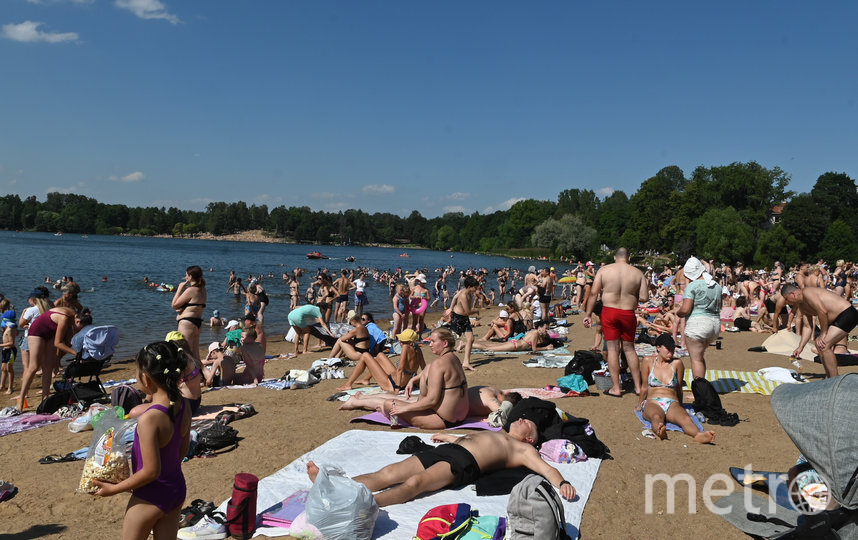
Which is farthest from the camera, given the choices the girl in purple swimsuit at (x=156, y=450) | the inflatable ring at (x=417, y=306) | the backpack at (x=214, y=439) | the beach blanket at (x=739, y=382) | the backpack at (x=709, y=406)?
the inflatable ring at (x=417, y=306)

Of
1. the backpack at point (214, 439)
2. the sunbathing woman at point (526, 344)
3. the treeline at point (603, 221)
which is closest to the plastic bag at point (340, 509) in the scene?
the backpack at point (214, 439)

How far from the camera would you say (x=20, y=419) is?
263 inches

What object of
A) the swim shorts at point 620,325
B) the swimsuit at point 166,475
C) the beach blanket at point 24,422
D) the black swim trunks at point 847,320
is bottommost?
the beach blanket at point 24,422

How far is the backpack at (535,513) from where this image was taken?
3283 millimetres

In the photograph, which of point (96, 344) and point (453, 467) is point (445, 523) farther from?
point (96, 344)

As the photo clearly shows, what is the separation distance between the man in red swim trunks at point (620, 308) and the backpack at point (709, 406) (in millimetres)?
832

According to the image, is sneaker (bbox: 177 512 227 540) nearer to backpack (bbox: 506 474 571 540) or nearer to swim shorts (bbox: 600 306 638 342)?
backpack (bbox: 506 474 571 540)

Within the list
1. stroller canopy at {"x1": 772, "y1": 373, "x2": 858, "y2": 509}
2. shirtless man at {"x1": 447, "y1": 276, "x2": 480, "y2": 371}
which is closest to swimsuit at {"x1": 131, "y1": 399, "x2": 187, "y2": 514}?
stroller canopy at {"x1": 772, "y1": 373, "x2": 858, "y2": 509}

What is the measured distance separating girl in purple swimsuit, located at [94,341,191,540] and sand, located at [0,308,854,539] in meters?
1.45

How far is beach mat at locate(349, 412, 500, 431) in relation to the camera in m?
5.84

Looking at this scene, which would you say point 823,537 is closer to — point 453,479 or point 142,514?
point 453,479

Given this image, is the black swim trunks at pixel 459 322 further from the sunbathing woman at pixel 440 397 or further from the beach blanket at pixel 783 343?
the beach blanket at pixel 783 343

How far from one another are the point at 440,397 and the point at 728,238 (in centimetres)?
5306

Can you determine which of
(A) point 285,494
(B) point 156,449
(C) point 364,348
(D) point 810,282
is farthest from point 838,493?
(D) point 810,282
